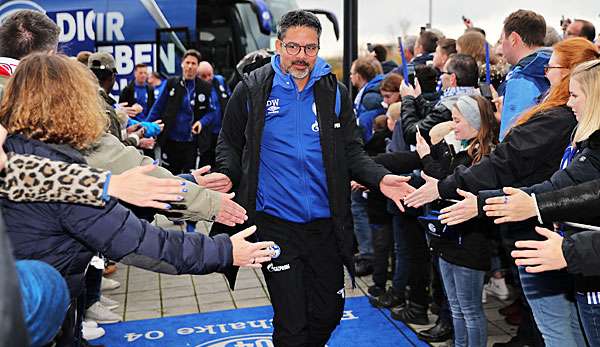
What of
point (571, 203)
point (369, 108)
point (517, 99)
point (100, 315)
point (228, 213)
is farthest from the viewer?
point (369, 108)

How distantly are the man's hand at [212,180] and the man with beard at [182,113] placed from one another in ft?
17.8

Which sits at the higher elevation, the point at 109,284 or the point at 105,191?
the point at 105,191

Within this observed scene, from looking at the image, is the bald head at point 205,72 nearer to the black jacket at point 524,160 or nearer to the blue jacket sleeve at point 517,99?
the blue jacket sleeve at point 517,99

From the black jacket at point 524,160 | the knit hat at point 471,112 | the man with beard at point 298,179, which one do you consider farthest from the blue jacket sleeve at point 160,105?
the black jacket at point 524,160

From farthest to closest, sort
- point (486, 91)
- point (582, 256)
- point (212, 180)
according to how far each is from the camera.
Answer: point (486, 91), point (212, 180), point (582, 256)

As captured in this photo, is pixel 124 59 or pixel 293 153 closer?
pixel 293 153

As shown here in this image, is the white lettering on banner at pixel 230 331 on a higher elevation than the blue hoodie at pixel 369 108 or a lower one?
lower

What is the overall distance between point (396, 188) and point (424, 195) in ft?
0.58

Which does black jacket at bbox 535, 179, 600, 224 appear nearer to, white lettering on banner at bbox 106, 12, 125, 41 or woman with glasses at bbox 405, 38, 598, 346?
woman with glasses at bbox 405, 38, 598, 346

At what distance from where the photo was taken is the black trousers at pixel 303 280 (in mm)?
3691

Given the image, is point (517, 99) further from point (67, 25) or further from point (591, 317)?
point (67, 25)

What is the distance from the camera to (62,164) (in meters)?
2.28

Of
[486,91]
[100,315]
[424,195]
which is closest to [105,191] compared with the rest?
[424,195]

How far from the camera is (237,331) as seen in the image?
507cm
